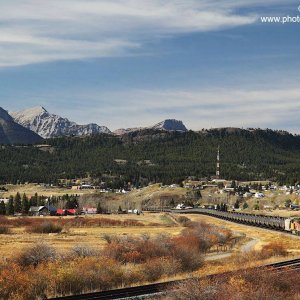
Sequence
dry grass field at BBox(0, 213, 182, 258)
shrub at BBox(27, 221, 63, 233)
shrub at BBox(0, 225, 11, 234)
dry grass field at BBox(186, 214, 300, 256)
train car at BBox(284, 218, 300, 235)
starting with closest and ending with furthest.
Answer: dry grass field at BBox(186, 214, 300, 256) < dry grass field at BBox(0, 213, 182, 258) < train car at BBox(284, 218, 300, 235) < shrub at BBox(0, 225, 11, 234) < shrub at BBox(27, 221, 63, 233)

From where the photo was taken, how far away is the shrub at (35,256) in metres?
46.2

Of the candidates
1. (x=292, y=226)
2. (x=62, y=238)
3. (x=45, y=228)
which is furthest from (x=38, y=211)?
(x=292, y=226)

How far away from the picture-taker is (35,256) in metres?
47.1

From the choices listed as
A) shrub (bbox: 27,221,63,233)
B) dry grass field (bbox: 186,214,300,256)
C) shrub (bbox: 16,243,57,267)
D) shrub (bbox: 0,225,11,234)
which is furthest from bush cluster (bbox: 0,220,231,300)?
shrub (bbox: 27,221,63,233)

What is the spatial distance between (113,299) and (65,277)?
7.59 m

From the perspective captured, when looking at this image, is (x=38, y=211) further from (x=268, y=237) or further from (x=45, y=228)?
(x=268, y=237)

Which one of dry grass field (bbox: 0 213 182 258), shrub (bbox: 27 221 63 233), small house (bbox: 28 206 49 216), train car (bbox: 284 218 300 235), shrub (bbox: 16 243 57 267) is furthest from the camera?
small house (bbox: 28 206 49 216)

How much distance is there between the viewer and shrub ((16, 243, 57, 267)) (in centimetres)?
4616

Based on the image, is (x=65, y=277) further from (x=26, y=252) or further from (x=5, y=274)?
(x=26, y=252)

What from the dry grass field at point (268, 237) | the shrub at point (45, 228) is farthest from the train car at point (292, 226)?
the shrub at point (45, 228)

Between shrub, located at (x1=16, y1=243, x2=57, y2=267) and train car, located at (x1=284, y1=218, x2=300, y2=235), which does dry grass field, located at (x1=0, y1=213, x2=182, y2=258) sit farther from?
train car, located at (x1=284, y1=218, x2=300, y2=235)

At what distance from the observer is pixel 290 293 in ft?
109

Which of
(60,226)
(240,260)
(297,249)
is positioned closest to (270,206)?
(60,226)

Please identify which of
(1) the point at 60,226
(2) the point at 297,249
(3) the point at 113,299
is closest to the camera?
(3) the point at 113,299
